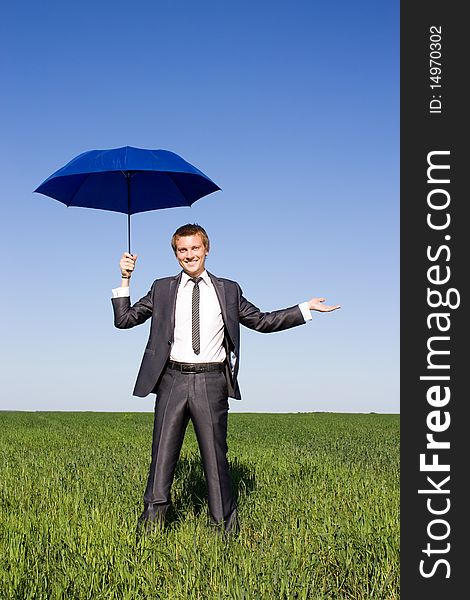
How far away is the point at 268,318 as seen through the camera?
673 centimetres

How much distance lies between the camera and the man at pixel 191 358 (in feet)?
20.9

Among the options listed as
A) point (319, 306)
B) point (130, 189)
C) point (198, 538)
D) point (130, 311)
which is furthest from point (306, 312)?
point (130, 189)

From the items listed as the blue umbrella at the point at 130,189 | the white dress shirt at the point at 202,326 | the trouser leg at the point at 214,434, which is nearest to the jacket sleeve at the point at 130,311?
the white dress shirt at the point at 202,326

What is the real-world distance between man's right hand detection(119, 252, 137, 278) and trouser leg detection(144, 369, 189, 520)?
95cm

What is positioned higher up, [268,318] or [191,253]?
[191,253]

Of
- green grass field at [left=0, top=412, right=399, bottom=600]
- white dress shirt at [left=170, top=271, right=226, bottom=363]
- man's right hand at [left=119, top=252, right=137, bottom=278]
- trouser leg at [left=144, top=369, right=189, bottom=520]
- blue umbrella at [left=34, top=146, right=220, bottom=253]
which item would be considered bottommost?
green grass field at [left=0, top=412, right=399, bottom=600]

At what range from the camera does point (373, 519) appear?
660 cm

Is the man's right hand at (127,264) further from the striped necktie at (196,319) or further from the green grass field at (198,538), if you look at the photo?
the green grass field at (198,538)

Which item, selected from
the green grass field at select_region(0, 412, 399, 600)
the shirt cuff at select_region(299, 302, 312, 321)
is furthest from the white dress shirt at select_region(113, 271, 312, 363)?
the green grass field at select_region(0, 412, 399, 600)

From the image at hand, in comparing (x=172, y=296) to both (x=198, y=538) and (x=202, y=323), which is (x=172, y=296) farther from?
(x=198, y=538)

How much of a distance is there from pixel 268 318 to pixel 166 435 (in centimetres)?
136

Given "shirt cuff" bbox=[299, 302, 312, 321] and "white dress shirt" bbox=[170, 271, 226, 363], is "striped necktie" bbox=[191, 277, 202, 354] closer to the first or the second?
"white dress shirt" bbox=[170, 271, 226, 363]

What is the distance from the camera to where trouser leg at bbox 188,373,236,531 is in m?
6.32

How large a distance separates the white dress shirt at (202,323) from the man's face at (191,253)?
14cm
